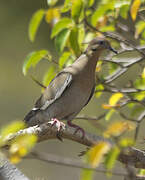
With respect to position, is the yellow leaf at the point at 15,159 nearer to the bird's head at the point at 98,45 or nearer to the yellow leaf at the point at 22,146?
the yellow leaf at the point at 22,146

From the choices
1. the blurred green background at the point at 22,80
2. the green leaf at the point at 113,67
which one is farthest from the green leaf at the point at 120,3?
the blurred green background at the point at 22,80

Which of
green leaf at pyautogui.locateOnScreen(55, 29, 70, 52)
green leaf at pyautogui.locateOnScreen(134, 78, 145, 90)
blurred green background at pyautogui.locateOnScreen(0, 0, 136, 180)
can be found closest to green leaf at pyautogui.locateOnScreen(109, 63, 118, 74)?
green leaf at pyautogui.locateOnScreen(134, 78, 145, 90)

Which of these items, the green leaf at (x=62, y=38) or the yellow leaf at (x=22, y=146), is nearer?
the yellow leaf at (x=22, y=146)

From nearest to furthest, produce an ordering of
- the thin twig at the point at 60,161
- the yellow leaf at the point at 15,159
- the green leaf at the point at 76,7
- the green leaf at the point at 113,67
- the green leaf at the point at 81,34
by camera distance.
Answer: the thin twig at the point at 60,161 → the yellow leaf at the point at 15,159 → the green leaf at the point at 76,7 → the green leaf at the point at 81,34 → the green leaf at the point at 113,67

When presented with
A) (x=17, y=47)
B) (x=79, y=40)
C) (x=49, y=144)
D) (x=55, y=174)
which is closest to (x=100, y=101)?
(x=49, y=144)

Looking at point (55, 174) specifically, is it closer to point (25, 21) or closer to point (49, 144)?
point (49, 144)

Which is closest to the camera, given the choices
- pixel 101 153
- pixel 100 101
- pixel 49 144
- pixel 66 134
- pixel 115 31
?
pixel 101 153

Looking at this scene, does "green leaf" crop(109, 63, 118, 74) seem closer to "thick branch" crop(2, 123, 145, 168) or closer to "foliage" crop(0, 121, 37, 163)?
"thick branch" crop(2, 123, 145, 168)

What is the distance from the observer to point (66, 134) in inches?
117

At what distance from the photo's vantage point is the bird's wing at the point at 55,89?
3.61m

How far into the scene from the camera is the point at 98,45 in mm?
3580

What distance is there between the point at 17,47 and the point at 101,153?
874 centimetres

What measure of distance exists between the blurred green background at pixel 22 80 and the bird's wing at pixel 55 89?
316 centimetres

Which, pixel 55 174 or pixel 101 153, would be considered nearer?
pixel 101 153
